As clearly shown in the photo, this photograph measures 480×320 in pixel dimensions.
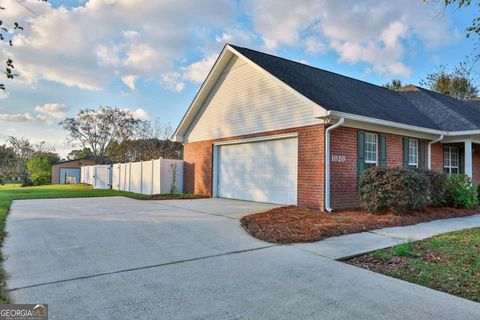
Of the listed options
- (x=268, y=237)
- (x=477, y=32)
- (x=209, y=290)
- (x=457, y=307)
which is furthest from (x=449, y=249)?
(x=209, y=290)

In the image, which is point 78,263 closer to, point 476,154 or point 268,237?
point 268,237

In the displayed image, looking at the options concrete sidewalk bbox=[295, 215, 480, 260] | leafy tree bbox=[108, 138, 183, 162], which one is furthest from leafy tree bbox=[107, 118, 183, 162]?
concrete sidewalk bbox=[295, 215, 480, 260]

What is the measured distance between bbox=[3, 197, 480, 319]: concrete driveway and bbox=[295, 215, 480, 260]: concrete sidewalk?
41cm

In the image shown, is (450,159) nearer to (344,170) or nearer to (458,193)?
(458,193)

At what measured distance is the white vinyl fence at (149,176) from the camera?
16891 millimetres

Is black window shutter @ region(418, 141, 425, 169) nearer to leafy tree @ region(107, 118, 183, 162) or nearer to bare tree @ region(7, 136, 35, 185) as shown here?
leafy tree @ region(107, 118, 183, 162)

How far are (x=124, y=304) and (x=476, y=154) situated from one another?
1704 cm

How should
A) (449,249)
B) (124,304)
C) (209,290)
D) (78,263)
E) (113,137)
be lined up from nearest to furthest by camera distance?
1. (124,304)
2. (209,290)
3. (78,263)
4. (449,249)
5. (113,137)

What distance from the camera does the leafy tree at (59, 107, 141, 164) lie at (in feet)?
120

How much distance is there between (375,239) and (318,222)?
1.61 meters

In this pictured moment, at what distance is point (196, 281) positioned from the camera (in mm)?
4051

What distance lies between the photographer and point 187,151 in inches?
675

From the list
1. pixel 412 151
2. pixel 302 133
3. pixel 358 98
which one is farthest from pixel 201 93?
pixel 412 151

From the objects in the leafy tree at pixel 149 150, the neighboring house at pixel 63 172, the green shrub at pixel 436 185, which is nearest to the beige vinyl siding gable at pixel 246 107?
the green shrub at pixel 436 185
